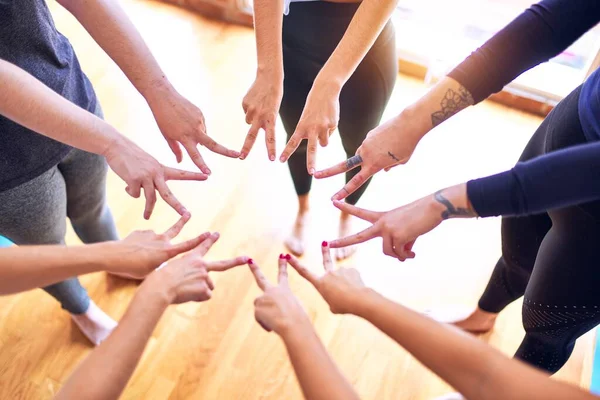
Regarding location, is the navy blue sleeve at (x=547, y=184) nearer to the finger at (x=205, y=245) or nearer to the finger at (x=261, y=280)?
the finger at (x=261, y=280)

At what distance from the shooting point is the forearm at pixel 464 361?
0.66 metres

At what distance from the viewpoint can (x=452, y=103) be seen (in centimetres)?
104

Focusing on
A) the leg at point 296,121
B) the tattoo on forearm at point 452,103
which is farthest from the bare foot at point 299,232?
the tattoo on forearm at point 452,103

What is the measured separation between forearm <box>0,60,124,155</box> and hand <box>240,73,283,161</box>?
1.15 feet

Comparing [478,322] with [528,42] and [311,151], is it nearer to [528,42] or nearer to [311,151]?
[311,151]

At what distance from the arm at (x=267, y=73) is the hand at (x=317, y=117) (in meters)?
0.09

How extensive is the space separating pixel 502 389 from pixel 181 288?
598mm

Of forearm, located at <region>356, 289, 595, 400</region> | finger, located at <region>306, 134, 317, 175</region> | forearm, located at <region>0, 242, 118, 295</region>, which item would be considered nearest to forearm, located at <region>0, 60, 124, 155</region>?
forearm, located at <region>0, 242, 118, 295</region>

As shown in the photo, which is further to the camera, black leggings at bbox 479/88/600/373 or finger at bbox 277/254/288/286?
finger at bbox 277/254/288/286

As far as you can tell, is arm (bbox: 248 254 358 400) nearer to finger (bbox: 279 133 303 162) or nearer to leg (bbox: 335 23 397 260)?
finger (bbox: 279 133 303 162)

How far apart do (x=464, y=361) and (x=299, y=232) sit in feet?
3.42

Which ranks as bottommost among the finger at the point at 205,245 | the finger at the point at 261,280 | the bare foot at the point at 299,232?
the bare foot at the point at 299,232

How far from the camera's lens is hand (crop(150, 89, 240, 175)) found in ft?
3.83

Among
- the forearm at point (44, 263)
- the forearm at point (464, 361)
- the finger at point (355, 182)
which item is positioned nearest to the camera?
the forearm at point (464, 361)
